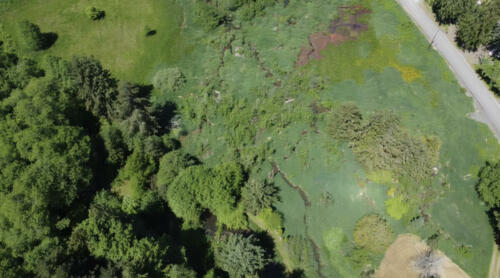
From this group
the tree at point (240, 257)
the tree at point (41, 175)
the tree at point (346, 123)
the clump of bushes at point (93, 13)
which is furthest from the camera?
the clump of bushes at point (93, 13)

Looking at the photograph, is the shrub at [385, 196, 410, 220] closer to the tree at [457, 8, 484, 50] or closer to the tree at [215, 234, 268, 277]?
the tree at [215, 234, 268, 277]

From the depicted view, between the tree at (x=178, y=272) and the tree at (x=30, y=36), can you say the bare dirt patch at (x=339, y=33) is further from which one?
the tree at (x=30, y=36)

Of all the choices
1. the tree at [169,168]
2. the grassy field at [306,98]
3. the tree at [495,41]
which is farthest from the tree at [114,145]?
the tree at [495,41]

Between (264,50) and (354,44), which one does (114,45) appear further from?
(354,44)

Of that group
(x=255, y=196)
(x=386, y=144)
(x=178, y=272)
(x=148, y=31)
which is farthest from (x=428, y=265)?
Result: (x=148, y=31)

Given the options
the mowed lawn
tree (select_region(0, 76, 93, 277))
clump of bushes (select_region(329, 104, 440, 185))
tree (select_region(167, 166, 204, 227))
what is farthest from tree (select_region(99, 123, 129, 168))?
clump of bushes (select_region(329, 104, 440, 185))

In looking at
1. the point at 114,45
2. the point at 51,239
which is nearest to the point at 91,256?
the point at 51,239
